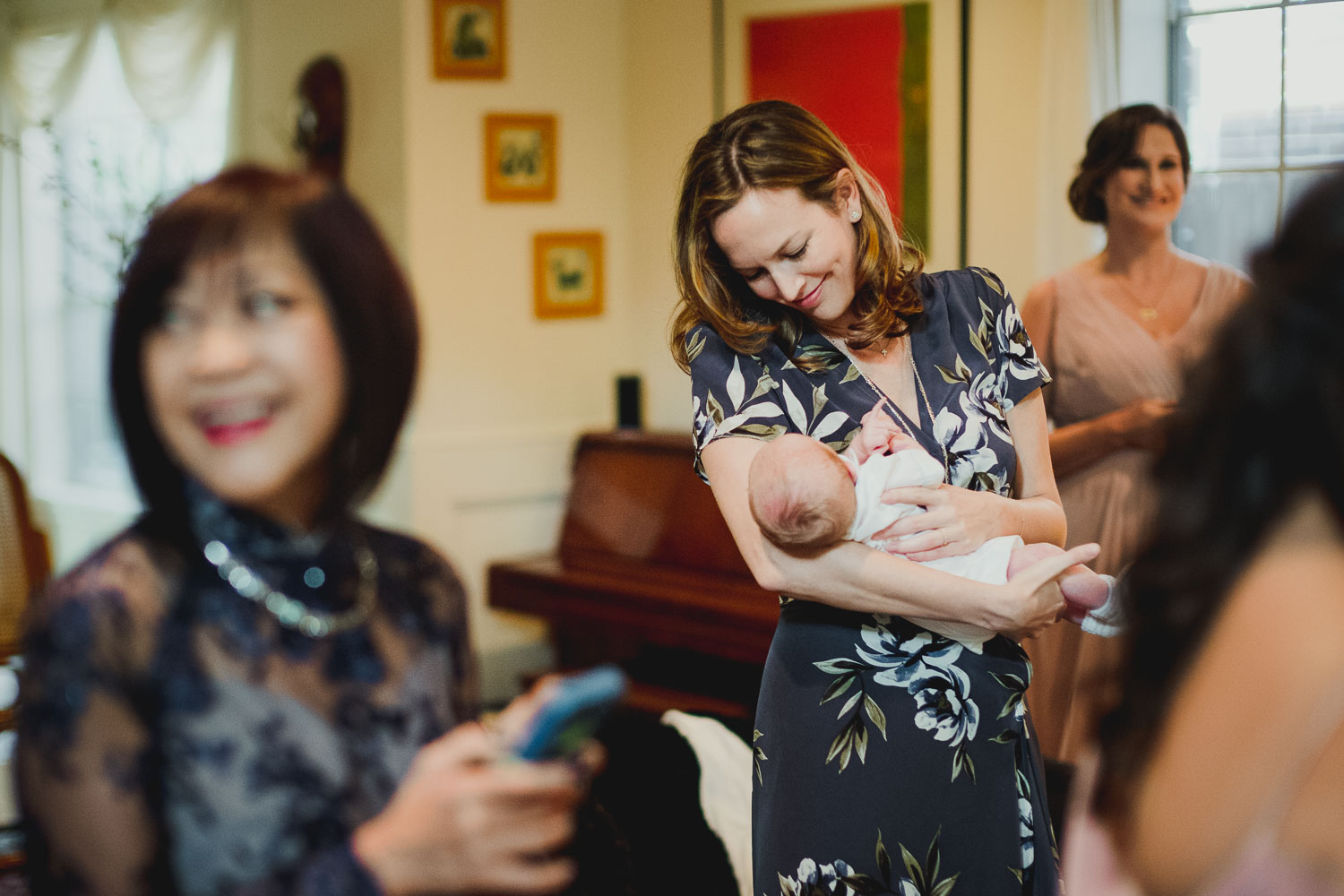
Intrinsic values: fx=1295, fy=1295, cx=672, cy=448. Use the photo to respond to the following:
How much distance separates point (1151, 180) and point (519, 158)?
9.10 ft

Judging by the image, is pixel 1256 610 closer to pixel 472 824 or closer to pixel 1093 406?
pixel 472 824

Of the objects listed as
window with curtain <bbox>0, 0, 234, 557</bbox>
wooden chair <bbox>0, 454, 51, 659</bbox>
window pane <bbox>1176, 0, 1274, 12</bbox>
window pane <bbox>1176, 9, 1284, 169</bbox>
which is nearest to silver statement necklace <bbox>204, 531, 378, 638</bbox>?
wooden chair <bbox>0, 454, 51, 659</bbox>

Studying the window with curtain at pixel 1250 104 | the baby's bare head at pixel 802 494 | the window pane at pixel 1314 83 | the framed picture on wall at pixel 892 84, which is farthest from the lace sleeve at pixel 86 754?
the window pane at pixel 1314 83

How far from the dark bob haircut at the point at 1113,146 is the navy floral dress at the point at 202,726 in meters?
2.53

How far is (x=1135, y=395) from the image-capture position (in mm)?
2990

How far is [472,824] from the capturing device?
86 cm

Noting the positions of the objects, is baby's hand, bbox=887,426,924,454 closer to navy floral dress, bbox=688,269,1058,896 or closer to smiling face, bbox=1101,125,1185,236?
navy floral dress, bbox=688,269,1058,896

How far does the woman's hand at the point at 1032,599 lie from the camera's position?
157 centimetres

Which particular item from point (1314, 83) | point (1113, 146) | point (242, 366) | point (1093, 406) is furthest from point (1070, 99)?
point (242, 366)

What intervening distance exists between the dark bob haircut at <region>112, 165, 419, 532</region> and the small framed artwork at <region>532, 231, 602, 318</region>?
14.0 ft

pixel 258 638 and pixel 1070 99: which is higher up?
pixel 1070 99

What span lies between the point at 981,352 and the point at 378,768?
1137 mm

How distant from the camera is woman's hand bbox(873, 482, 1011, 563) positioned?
1634 mm

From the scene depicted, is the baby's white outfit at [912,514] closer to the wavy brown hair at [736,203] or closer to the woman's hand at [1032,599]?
the woman's hand at [1032,599]
